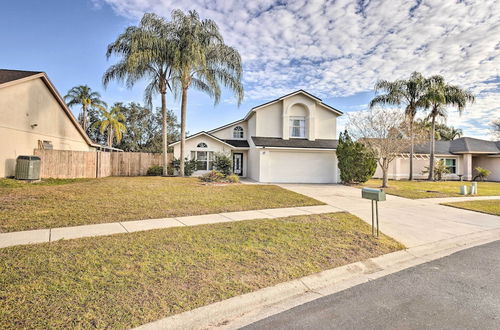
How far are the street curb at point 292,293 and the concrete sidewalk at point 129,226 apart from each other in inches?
137

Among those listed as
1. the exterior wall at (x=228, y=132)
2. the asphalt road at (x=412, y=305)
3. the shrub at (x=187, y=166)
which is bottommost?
the asphalt road at (x=412, y=305)

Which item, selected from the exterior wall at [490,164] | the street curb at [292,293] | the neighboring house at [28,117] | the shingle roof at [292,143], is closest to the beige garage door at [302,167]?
the shingle roof at [292,143]

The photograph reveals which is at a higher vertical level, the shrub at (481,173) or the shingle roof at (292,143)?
the shingle roof at (292,143)

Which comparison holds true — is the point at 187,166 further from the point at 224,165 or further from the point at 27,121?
the point at 27,121

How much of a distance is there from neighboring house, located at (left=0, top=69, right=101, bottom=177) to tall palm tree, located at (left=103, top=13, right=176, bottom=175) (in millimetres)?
4303

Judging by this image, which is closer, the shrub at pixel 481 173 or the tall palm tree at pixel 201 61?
the tall palm tree at pixel 201 61

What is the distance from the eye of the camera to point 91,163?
722 inches

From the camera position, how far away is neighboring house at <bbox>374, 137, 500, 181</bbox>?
27.0 m

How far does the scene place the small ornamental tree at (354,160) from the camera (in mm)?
18453

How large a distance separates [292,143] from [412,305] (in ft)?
56.9

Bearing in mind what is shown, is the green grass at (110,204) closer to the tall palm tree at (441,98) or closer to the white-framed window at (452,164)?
the tall palm tree at (441,98)

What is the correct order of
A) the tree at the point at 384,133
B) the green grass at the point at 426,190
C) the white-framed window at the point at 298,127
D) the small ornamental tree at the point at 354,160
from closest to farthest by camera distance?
the green grass at the point at 426,190 → the tree at the point at 384,133 → the small ornamental tree at the point at 354,160 → the white-framed window at the point at 298,127

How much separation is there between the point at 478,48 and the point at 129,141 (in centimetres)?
3959

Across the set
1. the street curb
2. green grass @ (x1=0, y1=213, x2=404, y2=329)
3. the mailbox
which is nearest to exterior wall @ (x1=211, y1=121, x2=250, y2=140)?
green grass @ (x1=0, y1=213, x2=404, y2=329)
